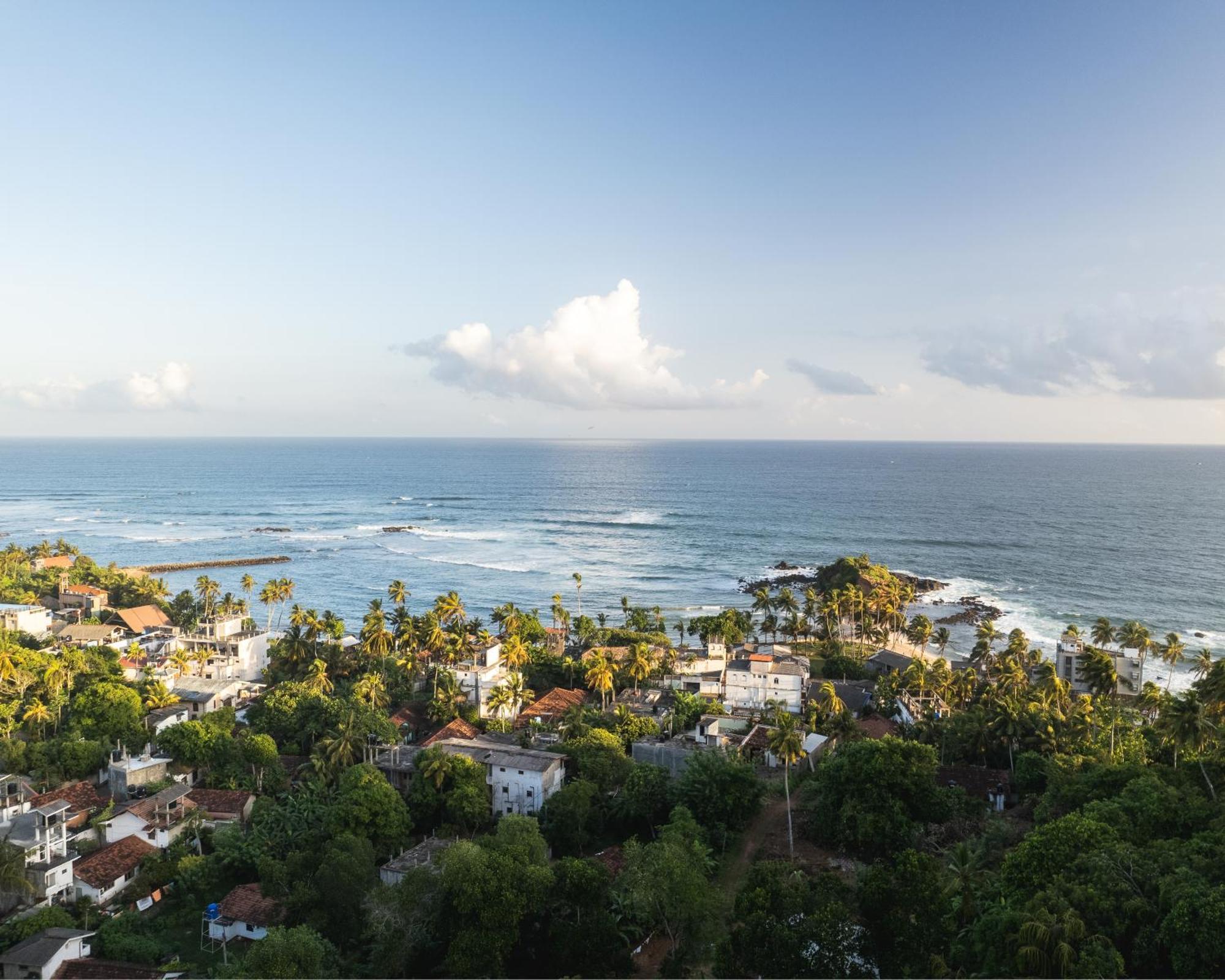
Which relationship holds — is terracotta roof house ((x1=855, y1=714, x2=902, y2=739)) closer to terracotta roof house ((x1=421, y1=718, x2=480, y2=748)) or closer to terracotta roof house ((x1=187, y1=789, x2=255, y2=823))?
terracotta roof house ((x1=421, y1=718, x2=480, y2=748))

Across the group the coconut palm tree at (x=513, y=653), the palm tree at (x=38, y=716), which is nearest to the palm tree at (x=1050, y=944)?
the coconut palm tree at (x=513, y=653)

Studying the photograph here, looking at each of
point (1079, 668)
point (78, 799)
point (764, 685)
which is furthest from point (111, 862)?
point (1079, 668)

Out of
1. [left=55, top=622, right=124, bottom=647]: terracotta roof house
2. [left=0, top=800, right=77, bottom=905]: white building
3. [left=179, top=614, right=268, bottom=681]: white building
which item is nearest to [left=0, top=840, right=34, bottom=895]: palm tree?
[left=0, top=800, right=77, bottom=905]: white building

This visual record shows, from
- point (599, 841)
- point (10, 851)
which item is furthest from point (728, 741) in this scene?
point (10, 851)

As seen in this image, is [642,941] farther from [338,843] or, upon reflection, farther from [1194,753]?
[1194,753]

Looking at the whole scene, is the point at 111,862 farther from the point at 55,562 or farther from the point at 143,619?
the point at 55,562

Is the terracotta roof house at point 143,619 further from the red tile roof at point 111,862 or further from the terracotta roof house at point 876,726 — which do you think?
the terracotta roof house at point 876,726
